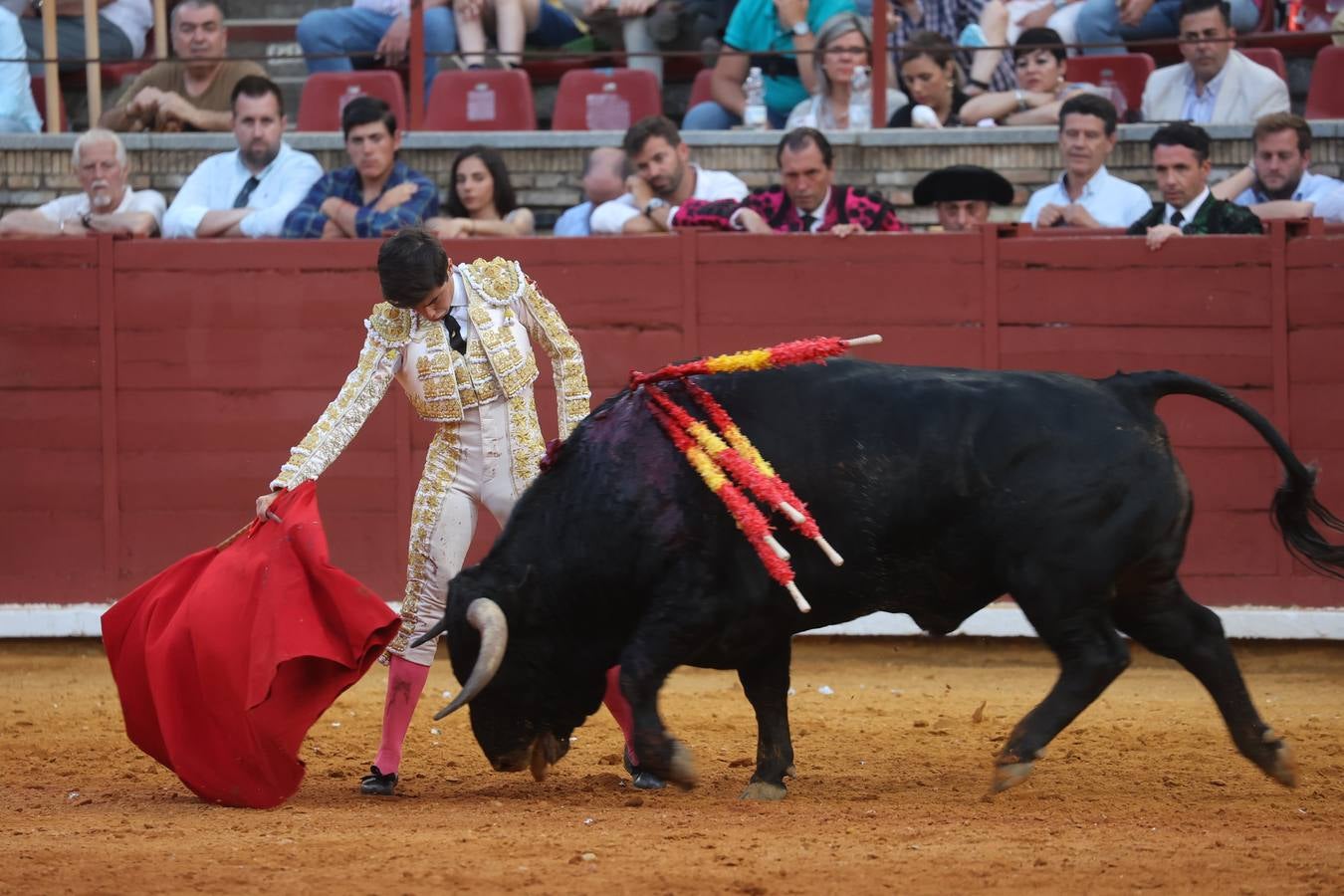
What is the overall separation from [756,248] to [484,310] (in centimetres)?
247

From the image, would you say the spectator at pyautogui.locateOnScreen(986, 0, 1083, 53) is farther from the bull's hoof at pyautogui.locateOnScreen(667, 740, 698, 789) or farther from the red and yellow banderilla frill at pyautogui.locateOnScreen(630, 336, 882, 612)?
the bull's hoof at pyautogui.locateOnScreen(667, 740, 698, 789)

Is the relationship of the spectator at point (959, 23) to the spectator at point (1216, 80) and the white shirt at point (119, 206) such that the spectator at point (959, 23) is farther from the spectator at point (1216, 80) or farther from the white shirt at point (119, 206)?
the white shirt at point (119, 206)

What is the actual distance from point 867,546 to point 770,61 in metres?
4.50

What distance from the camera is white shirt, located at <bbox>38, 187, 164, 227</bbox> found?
789 centimetres

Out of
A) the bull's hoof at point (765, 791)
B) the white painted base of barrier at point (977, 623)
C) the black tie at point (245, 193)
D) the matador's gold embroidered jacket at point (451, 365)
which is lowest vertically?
the white painted base of barrier at point (977, 623)

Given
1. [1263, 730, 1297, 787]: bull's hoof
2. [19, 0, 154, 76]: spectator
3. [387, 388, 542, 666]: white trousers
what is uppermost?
[19, 0, 154, 76]: spectator

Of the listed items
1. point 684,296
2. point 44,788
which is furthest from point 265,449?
point 44,788

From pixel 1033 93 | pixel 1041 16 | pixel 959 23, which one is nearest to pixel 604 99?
pixel 959 23

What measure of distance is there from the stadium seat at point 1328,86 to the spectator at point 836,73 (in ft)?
5.77

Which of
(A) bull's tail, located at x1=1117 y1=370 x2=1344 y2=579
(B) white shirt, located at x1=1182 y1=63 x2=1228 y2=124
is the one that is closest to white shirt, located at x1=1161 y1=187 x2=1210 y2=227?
(B) white shirt, located at x1=1182 y1=63 x2=1228 y2=124

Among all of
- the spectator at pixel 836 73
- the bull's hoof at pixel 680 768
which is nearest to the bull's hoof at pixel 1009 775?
the bull's hoof at pixel 680 768

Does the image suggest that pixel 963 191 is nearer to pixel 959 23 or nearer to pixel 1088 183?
pixel 1088 183

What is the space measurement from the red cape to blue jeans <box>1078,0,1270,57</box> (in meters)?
4.97

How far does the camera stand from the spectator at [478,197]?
7359mm
